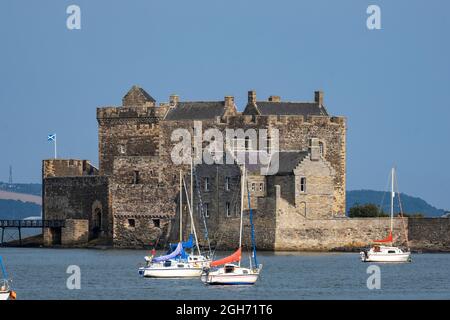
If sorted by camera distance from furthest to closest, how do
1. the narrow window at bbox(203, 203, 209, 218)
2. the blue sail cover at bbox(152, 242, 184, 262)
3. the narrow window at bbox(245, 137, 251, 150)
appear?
the narrow window at bbox(245, 137, 251, 150), the narrow window at bbox(203, 203, 209, 218), the blue sail cover at bbox(152, 242, 184, 262)

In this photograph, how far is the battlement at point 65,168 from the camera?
92.8m

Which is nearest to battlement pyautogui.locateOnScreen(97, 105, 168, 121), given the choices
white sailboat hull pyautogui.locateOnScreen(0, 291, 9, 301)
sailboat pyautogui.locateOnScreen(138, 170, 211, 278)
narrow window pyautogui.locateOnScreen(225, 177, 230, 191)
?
narrow window pyautogui.locateOnScreen(225, 177, 230, 191)

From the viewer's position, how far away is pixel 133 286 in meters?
55.9

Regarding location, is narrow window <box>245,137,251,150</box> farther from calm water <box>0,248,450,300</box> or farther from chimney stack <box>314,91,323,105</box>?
calm water <box>0,248,450,300</box>

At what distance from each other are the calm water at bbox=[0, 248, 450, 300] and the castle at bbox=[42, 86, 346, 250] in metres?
3.61

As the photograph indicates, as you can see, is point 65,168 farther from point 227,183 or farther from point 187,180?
point 227,183

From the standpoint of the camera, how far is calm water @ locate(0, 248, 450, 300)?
170ft

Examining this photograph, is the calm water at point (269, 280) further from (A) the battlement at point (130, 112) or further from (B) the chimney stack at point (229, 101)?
(B) the chimney stack at point (229, 101)

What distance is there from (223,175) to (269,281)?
21332 millimetres

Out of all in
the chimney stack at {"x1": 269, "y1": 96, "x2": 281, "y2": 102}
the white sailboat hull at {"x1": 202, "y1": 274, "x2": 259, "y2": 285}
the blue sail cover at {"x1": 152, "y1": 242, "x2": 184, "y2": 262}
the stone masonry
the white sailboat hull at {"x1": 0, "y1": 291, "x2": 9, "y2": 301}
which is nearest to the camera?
the white sailboat hull at {"x1": 0, "y1": 291, "x2": 9, "y2": 301}

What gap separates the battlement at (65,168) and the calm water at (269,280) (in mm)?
15884

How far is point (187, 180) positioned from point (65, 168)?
553 inches

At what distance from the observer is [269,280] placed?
190 feet
